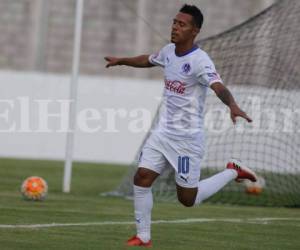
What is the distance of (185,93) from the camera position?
995 cm

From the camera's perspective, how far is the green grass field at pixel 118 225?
9.95m

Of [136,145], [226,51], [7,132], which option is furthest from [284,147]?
[7,132]

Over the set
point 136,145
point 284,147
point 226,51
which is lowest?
point 136,145

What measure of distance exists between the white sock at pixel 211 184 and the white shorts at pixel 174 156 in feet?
1.42

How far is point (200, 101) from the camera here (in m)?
10.0

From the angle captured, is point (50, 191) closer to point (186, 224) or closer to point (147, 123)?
point (186, 224)

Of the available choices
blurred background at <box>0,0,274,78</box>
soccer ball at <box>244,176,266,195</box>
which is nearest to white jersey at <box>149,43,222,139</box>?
soccer ball at <box>244,176,266,195</box>

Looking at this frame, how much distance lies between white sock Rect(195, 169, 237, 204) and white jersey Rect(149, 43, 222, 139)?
703 millimetres

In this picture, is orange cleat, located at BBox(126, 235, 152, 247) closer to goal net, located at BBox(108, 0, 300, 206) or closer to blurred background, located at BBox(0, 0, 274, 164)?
goal net, located at BBox(108, 0, 300, 206)

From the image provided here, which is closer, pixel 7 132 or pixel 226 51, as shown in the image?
pixel 226 51

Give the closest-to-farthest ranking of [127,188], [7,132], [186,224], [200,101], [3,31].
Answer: [200,101], [186,224], [127,188], [7,132], [3,31]

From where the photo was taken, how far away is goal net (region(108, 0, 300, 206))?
15797mm

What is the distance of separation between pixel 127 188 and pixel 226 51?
2.57m

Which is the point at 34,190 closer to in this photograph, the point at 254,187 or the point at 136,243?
the point at 254,187
